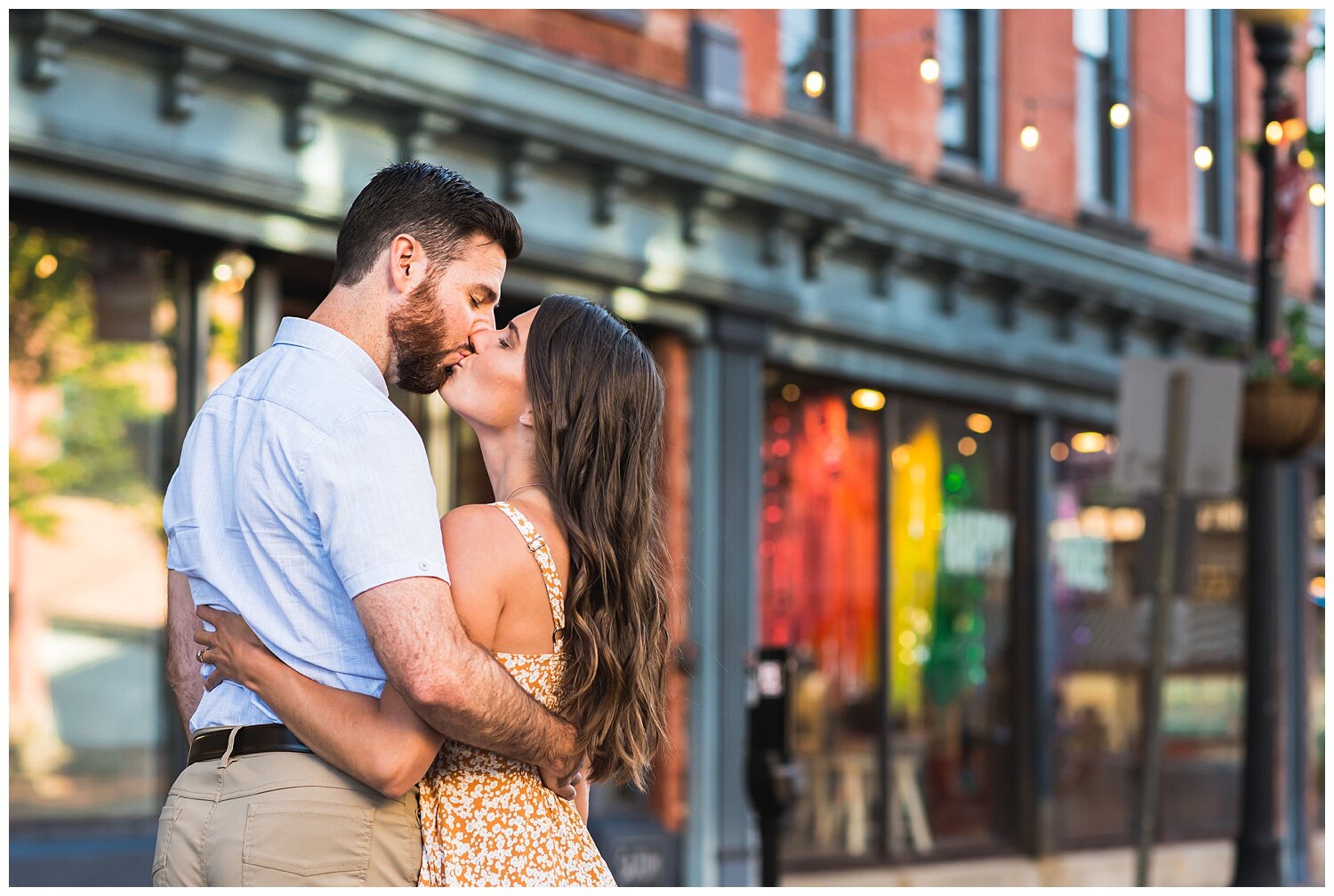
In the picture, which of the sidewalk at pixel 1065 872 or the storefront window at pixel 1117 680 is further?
the storefront window at pixel 1117 680

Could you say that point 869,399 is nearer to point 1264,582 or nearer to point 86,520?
point 1264,582

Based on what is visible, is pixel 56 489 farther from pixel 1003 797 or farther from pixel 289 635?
pixel 1003 797

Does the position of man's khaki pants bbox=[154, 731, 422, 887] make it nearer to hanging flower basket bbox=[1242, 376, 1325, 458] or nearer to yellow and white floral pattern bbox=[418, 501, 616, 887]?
yellow and white floral pattern bbox=[418, 501, 616, 887]

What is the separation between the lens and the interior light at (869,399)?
11.2m

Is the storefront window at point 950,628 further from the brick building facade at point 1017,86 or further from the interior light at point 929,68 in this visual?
the interior light at point 929,68

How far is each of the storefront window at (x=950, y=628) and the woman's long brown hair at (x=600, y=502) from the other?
8.66 metres

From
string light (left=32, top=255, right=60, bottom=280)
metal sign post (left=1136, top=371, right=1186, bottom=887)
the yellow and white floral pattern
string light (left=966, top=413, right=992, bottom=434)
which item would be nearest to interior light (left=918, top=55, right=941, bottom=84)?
string light (left=966, top=413, right=992, bottom=434)

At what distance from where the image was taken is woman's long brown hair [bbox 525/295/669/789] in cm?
279

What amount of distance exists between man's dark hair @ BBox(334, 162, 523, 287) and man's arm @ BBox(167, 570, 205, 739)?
1.96ft

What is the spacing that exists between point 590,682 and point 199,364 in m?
5.26

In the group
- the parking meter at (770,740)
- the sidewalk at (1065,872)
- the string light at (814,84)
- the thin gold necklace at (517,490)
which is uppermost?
the string light at (814,84)

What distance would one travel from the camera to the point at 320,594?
256 cm

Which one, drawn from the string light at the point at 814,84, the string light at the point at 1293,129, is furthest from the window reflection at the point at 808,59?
the string light at the point at 1293,129

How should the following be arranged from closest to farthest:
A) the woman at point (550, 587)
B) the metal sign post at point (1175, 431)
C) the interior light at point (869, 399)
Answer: the woman at point (550, 587), the metal sign post at point (1175, 431), the interior light at point (869, 399)
